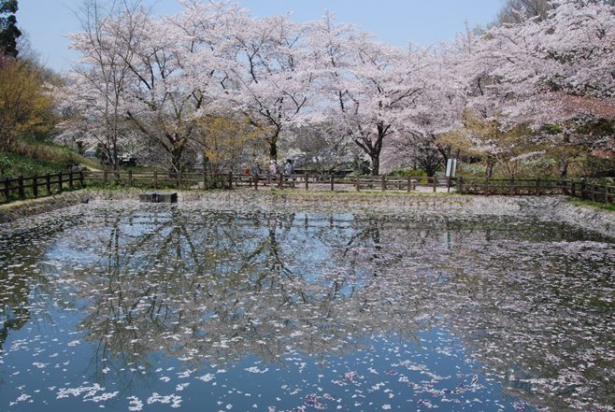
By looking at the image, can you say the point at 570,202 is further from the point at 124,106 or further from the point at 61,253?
the point at 124,106

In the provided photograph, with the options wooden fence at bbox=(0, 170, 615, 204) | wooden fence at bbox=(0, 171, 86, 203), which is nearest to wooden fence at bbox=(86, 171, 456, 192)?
wooden fence at bbox=(0, 170, 615, 204)

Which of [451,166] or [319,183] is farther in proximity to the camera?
[319,183]

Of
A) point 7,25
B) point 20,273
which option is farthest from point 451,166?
point 7,25

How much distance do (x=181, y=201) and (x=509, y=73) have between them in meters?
19.8

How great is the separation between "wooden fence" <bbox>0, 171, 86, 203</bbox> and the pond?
4.54 m

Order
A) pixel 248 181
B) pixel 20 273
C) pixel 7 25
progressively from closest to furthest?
pixel 20 273 < pixel 248 181 < pixel 7 25

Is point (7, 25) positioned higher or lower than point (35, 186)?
higher

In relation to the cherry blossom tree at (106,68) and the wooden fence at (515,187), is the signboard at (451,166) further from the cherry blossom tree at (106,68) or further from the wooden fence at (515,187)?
the cherry blossom tree at (106,68)

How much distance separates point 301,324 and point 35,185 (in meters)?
18.6

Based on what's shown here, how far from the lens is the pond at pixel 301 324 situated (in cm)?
690

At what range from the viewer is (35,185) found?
2314 centimetres

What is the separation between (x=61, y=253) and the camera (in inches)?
584

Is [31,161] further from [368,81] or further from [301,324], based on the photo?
[301,324]

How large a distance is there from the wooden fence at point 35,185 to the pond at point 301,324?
179 inches
